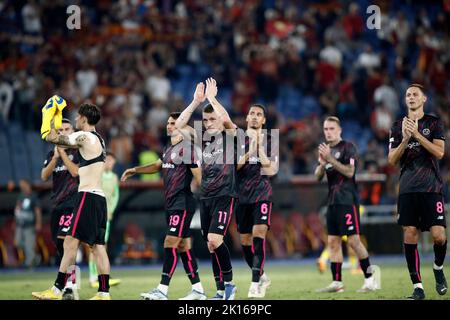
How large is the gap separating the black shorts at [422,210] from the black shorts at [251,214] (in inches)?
87.4

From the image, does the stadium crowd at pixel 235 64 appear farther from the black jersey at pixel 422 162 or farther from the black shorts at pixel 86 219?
the black shorts at pixel 86 219

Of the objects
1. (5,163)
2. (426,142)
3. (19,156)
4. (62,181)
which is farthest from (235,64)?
(426,142)

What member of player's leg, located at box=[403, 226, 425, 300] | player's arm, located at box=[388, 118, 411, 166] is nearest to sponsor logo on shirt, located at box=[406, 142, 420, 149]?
player's arm, located at box=[388, 118, 411, 166]

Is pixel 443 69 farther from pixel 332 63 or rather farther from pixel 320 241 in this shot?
pixel 320 241

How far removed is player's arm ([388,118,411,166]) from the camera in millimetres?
11695

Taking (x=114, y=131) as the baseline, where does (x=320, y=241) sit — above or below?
below

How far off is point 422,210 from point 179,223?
347 centimetres

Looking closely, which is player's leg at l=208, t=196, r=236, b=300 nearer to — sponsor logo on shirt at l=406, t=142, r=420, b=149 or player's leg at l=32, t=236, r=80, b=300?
player's leg at l=32, t=236, r=80, b=300

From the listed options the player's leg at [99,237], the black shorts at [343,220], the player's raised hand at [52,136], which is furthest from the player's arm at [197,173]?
the black shorts at [343,220]

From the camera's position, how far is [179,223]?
488 inches

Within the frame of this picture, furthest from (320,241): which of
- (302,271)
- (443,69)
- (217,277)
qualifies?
(217,277)

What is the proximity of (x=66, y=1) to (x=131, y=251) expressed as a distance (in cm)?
940

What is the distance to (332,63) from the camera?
1075 inches

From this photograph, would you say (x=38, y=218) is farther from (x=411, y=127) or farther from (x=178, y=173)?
(x=411, y=127)
